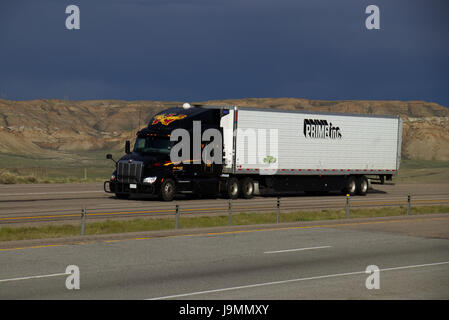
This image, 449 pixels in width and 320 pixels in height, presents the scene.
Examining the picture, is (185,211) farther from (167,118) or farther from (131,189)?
(167,118)

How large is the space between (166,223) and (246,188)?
11877 millimetres

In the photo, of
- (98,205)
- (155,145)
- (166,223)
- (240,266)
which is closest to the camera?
(240,266)

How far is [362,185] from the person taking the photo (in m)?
36.9

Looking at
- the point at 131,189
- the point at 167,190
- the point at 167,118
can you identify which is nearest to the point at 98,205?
the point at 131,189

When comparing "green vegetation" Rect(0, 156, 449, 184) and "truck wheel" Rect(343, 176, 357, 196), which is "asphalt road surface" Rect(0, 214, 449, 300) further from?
"green vegetation" Rect(0, 156, 449, 184)

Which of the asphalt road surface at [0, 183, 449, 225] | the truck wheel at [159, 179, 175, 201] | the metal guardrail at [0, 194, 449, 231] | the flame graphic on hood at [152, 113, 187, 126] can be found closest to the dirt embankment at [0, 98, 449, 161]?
the asphalt road surface at [0, 183, 449, 225]

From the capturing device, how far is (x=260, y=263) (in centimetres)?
1366

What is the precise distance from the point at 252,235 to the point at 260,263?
4.91 metres

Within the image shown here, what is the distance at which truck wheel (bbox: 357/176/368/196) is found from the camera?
121 ft

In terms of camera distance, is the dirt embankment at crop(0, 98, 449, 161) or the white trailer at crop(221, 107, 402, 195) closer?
the white trailer at crop(221, 107, 402, 195)

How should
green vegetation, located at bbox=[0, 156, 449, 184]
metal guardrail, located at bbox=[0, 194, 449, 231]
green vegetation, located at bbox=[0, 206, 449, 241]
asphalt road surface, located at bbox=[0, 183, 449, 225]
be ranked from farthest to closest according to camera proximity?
green vegetation, located at bbox=[0, 156, 449, 184] → asphalt road surface, located at bbox=[0, 183, 449, 225] → metal guardrail, located at bbox=[0, 194, 449, 231] → green vegetation, located at bbox=[0, 206, 449, 241]

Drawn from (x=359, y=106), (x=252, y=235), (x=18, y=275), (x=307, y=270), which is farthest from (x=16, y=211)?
(x=359, y=106)

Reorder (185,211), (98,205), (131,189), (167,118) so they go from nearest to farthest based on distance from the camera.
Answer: (185,211)
(98,205)
(131,189)
(167,118)
